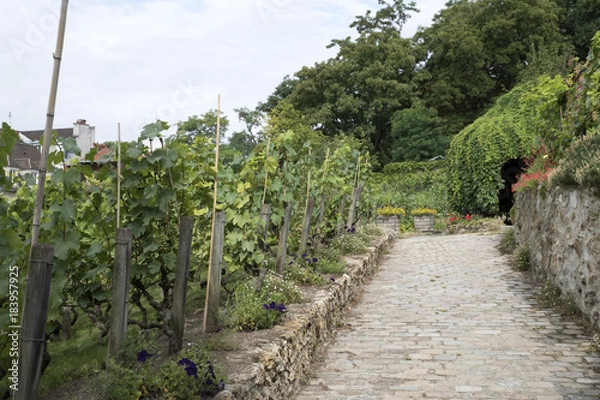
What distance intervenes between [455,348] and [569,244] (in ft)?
7.11

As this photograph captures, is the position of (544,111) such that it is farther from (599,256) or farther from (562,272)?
(599,256)

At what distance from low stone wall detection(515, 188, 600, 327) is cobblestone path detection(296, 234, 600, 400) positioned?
0.39 metres

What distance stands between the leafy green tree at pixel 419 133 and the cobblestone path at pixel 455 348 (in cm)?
2481

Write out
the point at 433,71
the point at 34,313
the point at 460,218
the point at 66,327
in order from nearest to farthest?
the point at 34,313 → the point at 66,327 → the point at 460,218 → the point at 433,71

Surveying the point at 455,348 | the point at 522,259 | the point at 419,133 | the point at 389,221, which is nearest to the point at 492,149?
the point at 389,221

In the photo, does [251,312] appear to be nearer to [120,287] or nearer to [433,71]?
[120,287]

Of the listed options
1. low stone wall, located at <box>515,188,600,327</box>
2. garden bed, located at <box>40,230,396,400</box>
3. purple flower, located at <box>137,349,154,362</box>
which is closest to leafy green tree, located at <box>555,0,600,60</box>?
low stone wall, located at <box>515,188,600,327</box>

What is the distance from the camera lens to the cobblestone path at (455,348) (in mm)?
4590

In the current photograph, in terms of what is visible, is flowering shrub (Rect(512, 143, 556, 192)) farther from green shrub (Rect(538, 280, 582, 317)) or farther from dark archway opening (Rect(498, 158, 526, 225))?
dark archway opening (Rect(498, 158, 526, 225))

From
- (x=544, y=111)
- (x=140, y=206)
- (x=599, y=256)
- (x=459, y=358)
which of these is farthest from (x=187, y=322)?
(x=544, y=111)

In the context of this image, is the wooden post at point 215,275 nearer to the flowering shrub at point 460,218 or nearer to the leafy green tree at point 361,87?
the flowering shrub at point 460,218

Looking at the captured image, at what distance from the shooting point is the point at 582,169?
19.8ft

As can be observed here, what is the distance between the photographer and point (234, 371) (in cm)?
361

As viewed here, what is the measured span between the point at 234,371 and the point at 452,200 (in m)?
17.3
